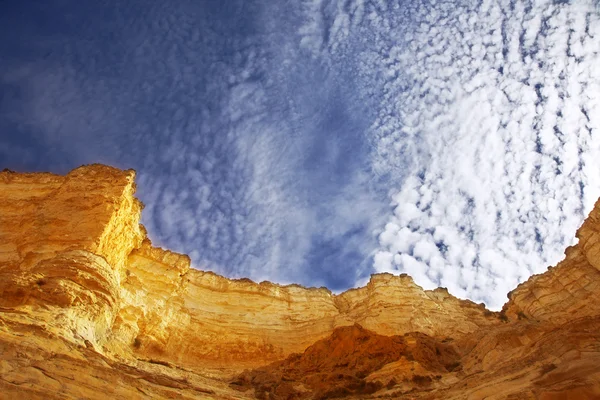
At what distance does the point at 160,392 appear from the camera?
13.6 meters

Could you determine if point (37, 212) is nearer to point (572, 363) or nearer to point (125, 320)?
point (125, 320)

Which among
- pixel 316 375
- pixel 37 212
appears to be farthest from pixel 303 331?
pixel 37 212

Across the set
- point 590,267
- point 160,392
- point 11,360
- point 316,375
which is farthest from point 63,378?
point 590,267

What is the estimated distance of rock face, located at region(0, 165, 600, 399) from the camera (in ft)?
44.2

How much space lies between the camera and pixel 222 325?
94.7 ft

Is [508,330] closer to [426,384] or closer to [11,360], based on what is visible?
[426,384]

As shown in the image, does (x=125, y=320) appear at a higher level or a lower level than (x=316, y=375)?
higher

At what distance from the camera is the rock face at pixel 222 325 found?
1348 cm

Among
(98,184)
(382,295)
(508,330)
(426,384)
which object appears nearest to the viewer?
(426,384)

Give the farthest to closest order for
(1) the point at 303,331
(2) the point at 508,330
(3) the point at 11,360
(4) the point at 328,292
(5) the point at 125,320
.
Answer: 1. (4) the point at 328,292
2. (1) the point at 303,331
3. (5) the point at 125,320
4. (2) the point at 508,330
5. (3) the point at 11,360

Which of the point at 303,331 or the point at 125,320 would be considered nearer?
the point at 125,320

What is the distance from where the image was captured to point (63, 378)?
472 inches

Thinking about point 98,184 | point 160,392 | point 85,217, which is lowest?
point 160,392

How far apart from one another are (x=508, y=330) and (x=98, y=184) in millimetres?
21652
